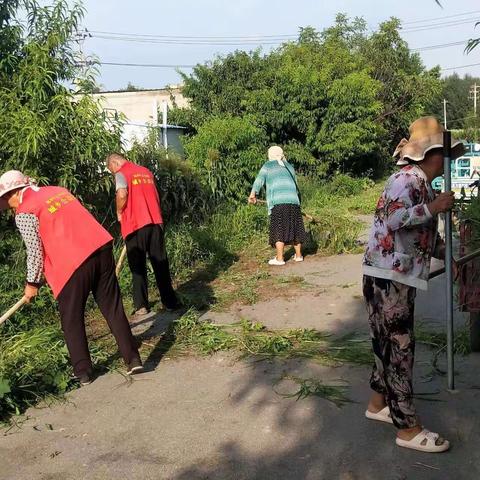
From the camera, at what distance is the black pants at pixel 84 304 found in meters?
4.62

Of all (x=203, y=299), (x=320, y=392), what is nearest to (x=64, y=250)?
(x=320, y=392)

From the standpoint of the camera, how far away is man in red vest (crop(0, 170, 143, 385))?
4.54 metres

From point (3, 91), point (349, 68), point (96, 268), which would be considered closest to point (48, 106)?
point (3, 91)

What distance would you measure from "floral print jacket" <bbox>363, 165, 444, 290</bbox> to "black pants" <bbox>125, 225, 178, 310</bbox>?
3.65m

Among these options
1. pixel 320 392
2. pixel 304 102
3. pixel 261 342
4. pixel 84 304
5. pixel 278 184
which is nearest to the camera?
pixel 320 392

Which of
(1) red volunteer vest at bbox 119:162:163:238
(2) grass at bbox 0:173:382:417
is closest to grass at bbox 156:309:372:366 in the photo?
Result: (2) grass at bbox 0:173:382:417

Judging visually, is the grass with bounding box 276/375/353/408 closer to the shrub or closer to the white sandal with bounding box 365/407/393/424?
the white sandal with bounding box 365/407/393/424

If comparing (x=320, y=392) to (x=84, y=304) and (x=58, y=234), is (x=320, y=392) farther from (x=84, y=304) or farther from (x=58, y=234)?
(x=58, y=234)

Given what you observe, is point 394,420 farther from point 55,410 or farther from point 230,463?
point 55,410

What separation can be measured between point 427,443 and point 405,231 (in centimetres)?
119

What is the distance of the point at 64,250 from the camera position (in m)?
4.57

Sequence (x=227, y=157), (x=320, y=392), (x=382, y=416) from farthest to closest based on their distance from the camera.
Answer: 1. (x=227, y=157)
2. (x=320, y=392)
3. (x=382, y=416)

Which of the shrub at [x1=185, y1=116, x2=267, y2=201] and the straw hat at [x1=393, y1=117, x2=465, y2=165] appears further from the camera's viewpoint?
the shrub at [x1=185, y1=116, x2=267, y2=201]

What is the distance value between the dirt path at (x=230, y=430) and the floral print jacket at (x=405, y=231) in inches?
39.1
